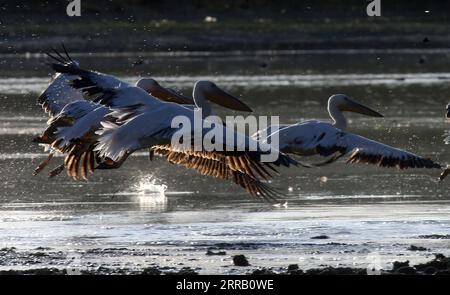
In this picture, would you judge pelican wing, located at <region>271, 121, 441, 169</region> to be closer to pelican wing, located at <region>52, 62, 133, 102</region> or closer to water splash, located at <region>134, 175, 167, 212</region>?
water splash, located at <region>134, 175, 167, 212</region>

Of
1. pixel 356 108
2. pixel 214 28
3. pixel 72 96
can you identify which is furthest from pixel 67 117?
pixel 214 28

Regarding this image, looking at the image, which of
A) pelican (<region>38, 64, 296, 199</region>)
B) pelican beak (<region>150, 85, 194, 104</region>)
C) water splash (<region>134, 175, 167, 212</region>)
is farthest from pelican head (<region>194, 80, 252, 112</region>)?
pelican beak (<region>150, 85, 194, 104</region>)

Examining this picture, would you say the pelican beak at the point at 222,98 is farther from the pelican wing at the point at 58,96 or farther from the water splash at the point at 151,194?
the pelican wing at the point at 58,96

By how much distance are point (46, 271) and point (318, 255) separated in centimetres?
195

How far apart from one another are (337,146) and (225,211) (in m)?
1.09

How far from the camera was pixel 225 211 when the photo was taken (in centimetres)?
1280

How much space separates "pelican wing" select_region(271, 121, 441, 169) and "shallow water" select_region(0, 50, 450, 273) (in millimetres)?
423

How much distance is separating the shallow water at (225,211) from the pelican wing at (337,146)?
42 centimetres

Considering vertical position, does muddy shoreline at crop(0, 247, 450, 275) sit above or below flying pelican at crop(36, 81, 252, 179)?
below

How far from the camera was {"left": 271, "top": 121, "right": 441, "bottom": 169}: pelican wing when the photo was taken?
→ 12641 millimetres

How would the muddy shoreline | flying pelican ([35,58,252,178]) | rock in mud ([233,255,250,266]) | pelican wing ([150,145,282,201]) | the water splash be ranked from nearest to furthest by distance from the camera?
the muddy shoreline
rock in mud ([233,255,250,266])
pelican wing ([150,145,282,201])
flying pelican ([35,58,252,178])
the water splash

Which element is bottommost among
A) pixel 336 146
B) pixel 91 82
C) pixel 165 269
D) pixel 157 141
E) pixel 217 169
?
pixel 165 269

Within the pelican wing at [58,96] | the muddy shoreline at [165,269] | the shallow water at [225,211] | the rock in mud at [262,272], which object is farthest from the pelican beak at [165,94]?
the rock in mud at [262,272]

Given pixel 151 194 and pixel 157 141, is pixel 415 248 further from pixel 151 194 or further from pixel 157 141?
pixel 151 194
